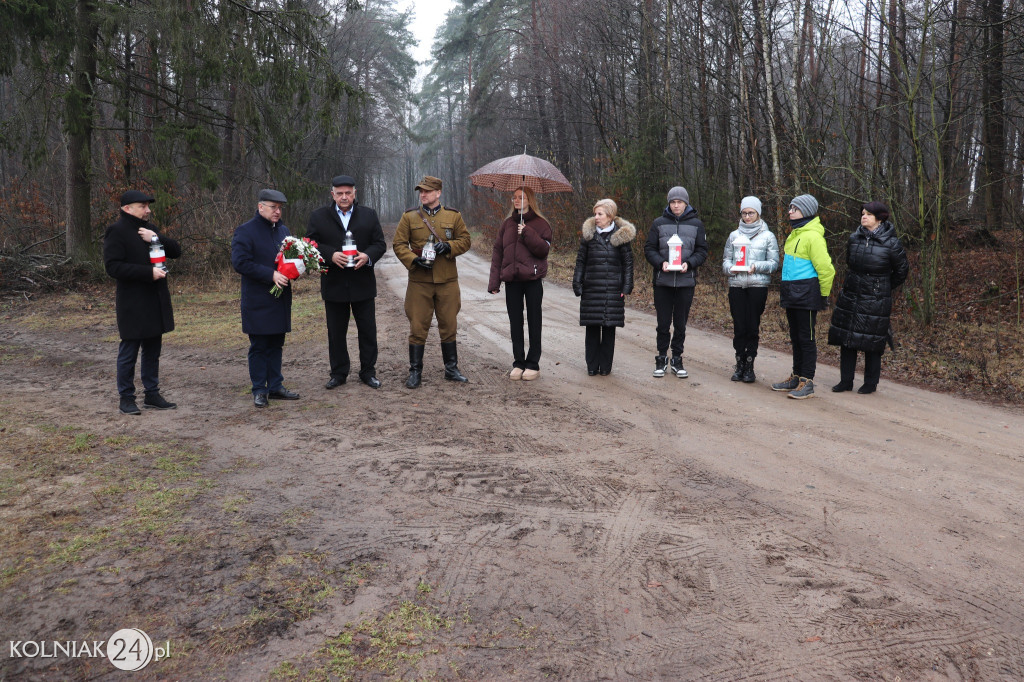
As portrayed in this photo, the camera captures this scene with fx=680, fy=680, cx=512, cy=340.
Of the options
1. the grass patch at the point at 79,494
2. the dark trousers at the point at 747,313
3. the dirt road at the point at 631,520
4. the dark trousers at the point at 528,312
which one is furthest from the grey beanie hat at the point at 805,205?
the grass patch at the point at 79,494

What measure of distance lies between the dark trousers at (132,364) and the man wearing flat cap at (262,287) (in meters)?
0.89

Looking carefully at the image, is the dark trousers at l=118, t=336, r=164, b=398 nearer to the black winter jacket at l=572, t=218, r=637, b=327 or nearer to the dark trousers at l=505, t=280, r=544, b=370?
the dark trousers at l=505, t=280, r=544, b=370

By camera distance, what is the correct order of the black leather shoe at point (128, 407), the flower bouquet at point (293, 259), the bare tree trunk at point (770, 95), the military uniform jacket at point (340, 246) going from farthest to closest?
the bare tree trunk at point (770, 95) < the military uniform jacket at point (340, 246) < the flower bouquet at point (293, 259) < the black leather shoe at point (128, 407)

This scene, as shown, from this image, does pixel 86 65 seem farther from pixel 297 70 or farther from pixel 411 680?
pixel 411 680

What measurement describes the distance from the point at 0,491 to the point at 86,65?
13406 millimetres

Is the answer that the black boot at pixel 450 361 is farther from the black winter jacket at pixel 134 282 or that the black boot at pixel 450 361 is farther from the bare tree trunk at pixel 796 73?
the bare tree trunk at pixel 796 73

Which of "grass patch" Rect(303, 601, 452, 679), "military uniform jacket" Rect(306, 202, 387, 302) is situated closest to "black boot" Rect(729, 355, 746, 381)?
"military uniform jacket" Rect(306, 202, 387, 302)

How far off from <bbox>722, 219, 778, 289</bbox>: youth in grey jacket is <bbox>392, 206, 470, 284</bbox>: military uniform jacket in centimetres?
298

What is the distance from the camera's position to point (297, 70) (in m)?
15.4

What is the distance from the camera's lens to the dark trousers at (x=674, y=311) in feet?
26.2

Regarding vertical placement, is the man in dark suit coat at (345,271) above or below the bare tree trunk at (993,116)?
below

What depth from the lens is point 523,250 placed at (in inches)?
305

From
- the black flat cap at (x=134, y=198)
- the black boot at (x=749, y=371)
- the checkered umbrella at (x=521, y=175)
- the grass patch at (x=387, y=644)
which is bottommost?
the grass patch at (x=387, y=644)

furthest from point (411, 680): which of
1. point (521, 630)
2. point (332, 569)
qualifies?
point (332, 569)
